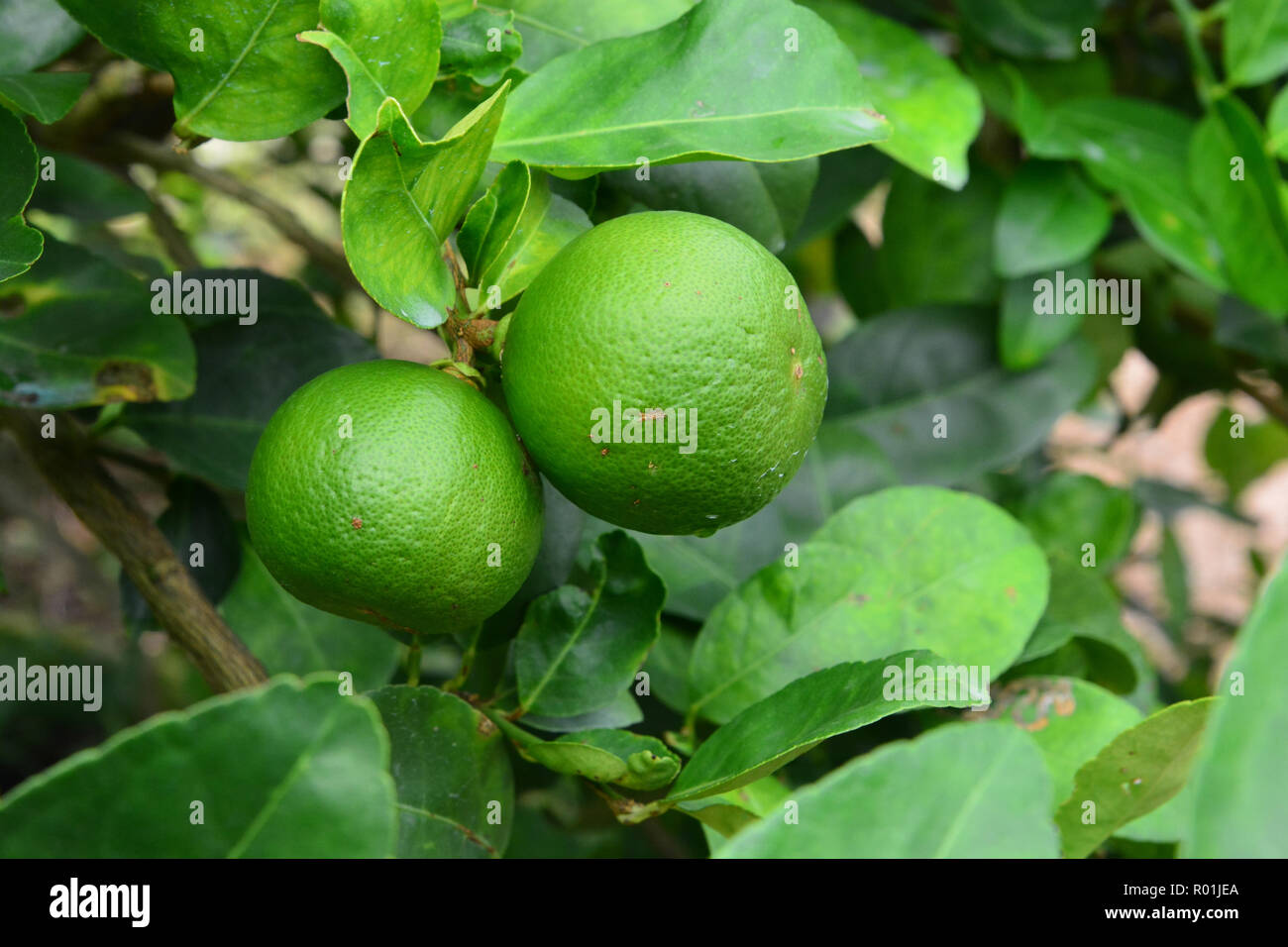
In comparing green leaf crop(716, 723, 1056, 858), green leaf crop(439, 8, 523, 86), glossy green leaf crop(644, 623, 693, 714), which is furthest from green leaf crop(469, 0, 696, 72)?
green leaf crop(716, 723, 1056, 858)

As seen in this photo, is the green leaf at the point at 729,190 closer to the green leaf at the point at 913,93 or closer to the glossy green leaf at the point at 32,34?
the green leaf at the point at 913,93

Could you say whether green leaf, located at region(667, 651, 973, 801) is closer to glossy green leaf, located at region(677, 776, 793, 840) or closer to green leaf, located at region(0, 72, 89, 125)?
glossy green leaf, located at region(677, 776, 793, 840)

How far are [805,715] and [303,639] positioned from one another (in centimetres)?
49

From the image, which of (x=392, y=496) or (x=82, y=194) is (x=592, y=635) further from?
(x=82, y=194)

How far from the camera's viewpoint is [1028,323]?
111 centimetres

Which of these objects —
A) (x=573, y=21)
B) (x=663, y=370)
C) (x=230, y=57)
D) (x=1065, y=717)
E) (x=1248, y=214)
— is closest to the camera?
(x=663, y=370)

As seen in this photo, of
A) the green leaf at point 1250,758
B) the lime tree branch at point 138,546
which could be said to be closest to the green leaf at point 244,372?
the lime tree branch at point 138,546

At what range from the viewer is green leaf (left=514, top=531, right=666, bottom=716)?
2.35ft

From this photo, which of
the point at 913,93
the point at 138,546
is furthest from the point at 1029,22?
the point at 138,546

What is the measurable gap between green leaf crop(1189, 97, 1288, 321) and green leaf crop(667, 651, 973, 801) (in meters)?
0.62
